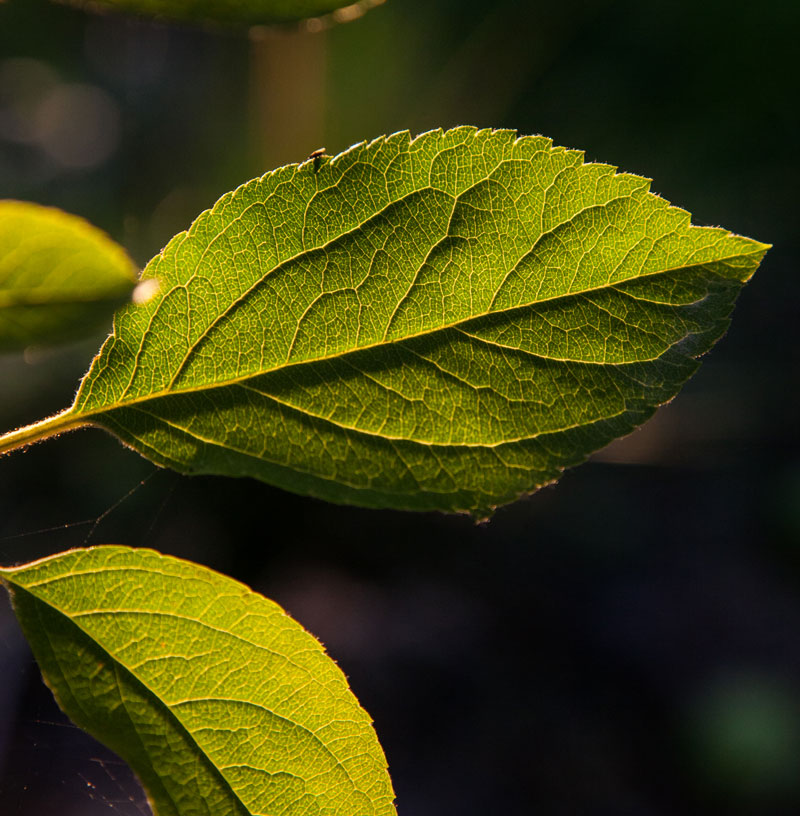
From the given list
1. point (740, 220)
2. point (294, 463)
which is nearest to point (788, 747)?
point (740, 220)

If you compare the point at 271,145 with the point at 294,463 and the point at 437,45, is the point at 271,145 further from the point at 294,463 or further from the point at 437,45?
the point at 294,463

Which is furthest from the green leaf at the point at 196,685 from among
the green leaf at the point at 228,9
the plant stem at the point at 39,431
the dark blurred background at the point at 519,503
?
the dark blurred background at the point at 519,503

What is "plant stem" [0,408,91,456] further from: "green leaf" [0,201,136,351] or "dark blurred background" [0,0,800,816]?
"dark blurred background" [0,0,800,816]

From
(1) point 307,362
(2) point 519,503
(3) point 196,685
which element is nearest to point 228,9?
(1) point 307,362

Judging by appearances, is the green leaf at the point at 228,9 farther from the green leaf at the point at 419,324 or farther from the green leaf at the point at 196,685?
the green leaf at the point at 196,685

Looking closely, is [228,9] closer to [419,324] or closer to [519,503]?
[419,324]
